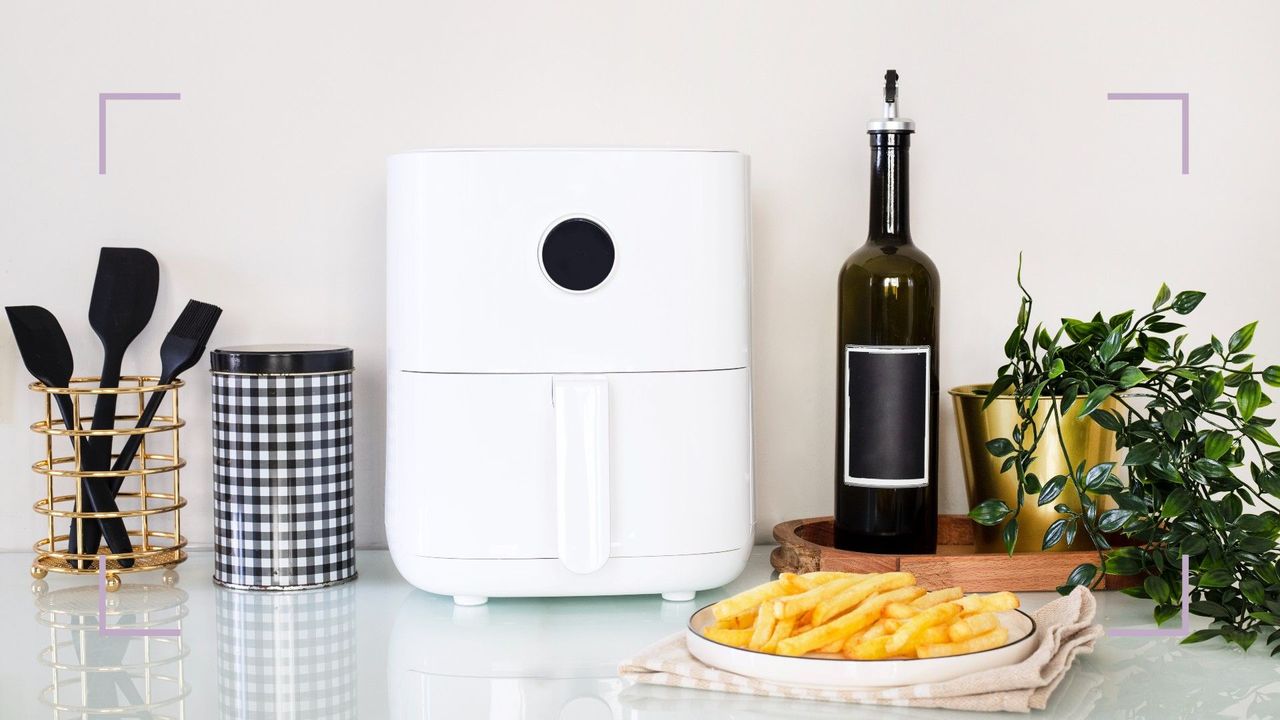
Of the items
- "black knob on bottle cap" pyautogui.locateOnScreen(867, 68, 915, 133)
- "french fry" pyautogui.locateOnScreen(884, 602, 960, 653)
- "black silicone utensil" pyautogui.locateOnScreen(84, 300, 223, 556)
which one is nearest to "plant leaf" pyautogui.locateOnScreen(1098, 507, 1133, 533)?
"french fry" pyautogui.locateOnScreen(884, 602, 960, 653)

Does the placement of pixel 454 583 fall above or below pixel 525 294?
below

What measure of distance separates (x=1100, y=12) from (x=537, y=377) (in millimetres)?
634

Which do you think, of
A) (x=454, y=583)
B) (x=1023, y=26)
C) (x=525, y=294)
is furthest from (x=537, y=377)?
(x=1023, y=26)

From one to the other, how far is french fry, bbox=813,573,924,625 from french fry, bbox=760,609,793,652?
15 millimetres

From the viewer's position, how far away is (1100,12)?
3.64ft

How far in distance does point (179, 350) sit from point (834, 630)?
0.61 m

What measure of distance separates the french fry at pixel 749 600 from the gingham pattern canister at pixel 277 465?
369 mm

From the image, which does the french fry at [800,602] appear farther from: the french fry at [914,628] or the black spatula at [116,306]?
the black spatula at [116,306]

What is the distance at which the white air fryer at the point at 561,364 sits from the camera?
872 mm

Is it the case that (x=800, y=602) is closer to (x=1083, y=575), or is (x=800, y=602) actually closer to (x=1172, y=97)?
(x=1083, y=575)

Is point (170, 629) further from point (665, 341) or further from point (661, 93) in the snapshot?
point (661, 93)

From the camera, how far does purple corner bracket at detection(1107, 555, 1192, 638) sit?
826 mm

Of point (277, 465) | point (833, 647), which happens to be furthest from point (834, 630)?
point (277, 465)

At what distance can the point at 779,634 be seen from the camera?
694mm
